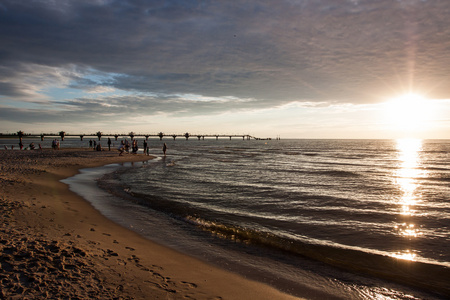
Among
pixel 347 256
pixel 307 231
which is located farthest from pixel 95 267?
pixel 307 231

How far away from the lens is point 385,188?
60.1 feet

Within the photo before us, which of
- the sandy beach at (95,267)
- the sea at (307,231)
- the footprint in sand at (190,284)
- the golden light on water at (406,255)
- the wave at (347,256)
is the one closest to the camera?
the sandy beach at (95,267)

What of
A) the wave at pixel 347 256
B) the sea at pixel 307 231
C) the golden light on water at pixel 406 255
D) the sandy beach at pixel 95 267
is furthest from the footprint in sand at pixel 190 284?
the golden light on water at pixel 406 255

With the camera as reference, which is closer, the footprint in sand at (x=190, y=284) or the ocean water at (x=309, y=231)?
the footprint in sand at (x=190, y=284)

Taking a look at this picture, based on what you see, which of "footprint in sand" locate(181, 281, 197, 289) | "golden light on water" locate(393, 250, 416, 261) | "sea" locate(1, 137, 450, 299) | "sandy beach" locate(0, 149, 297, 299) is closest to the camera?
"sandy beach" locate(0, 149, 297, 299)

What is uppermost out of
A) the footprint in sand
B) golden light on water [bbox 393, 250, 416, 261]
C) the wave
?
the footprint in sand

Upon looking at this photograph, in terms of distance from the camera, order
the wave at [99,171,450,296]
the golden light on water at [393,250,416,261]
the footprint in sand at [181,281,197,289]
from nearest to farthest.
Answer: the footprint in sand at [181,281,197,289], the wave at [99,171,450,296], the golden light on water at [393,250,416,261]

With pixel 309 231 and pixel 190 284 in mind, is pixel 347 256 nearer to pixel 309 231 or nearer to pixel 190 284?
pixel 309 231

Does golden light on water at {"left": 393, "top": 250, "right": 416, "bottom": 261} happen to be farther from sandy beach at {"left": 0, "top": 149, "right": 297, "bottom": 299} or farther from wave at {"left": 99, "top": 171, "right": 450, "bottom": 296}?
sandy beach at {"left": 0, "top": 149, "right": 297, "bottom": 299}

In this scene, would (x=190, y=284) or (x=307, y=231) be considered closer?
(x=190, y=284)

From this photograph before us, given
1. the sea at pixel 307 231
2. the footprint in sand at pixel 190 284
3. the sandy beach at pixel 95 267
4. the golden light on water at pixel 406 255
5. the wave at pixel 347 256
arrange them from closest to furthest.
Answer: the sandy beach at pixel 95 267 < the footprint in sand at pixel 190 284 < the sea at pixel 307 231 < the wave at pixel 347 256 < the golden light on water at pixel 406 255

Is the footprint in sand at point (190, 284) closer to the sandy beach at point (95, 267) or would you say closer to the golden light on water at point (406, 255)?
the sandy beach at point (95, 267)

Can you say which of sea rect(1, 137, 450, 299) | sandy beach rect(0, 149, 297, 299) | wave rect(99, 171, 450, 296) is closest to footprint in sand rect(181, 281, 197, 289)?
sandy beach rect(0, 149, 297, 299)

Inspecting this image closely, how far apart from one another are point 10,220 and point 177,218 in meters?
5.18
